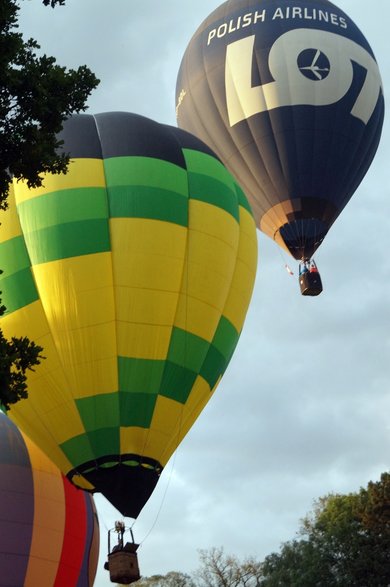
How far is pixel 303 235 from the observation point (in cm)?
2666

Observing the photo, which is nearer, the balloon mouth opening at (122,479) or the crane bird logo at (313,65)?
the balloon mouth opening at (122,479)

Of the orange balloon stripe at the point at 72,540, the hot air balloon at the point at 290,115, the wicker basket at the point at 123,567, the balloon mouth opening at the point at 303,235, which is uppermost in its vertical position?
the hot air balloon at the point at 290,115

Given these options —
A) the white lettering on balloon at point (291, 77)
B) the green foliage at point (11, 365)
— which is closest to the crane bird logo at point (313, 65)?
the white lettering on balloon at point (291, 77)

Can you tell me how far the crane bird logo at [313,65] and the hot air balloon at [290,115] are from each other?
0.08 ft

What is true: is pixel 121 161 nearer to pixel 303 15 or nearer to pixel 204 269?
pixel 204 269

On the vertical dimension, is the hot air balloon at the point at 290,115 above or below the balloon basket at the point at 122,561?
above

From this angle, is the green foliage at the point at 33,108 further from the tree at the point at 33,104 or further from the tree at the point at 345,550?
the tree at the point at 345,550

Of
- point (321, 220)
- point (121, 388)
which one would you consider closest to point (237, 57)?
point (321, 220)

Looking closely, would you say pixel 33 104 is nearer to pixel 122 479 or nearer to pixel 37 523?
pixel 122 479

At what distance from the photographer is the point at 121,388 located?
17.0 m

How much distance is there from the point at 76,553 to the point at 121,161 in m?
9.17

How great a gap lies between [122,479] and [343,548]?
18151 mm

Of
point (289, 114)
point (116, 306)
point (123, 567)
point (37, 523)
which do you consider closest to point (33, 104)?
point (116, 306)

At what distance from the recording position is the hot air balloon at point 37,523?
69.0 feet
